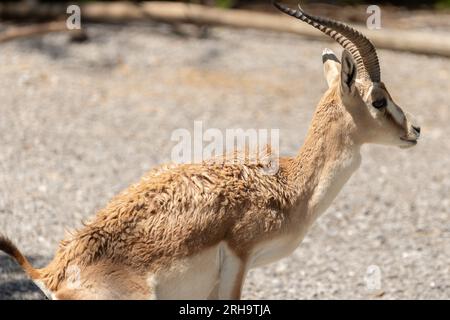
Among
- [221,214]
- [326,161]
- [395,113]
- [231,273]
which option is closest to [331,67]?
[395,113]

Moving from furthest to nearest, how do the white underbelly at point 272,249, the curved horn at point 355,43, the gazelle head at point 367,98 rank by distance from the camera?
the gazelle head at point 367,98 < the curved horn at point 355,43 < the white underbelly at point 272,249

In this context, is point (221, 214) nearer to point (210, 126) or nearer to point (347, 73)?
point (347, 73)

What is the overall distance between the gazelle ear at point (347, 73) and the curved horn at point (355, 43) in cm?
16

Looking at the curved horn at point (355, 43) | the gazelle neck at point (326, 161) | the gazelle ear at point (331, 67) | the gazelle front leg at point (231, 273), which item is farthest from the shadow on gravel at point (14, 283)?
the curved horn at point (355, 43)

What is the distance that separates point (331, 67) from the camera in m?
6.96

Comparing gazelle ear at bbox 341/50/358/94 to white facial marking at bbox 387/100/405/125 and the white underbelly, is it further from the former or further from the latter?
the white underbelly

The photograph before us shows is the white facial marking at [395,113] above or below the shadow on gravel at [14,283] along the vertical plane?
above

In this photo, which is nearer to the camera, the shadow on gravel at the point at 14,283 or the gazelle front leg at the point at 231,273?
the gazelle front leg at the point at 231,273

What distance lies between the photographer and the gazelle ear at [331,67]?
268 inches

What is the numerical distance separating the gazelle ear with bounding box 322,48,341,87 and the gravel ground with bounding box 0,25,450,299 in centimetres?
207

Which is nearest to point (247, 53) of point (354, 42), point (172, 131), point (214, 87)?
point (214, 87)

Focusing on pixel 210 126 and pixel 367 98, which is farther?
pixel 210 126

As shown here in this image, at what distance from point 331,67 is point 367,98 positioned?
1.81 feet

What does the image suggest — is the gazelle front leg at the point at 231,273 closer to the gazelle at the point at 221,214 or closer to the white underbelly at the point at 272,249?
the gazelle at the point at 221,214
